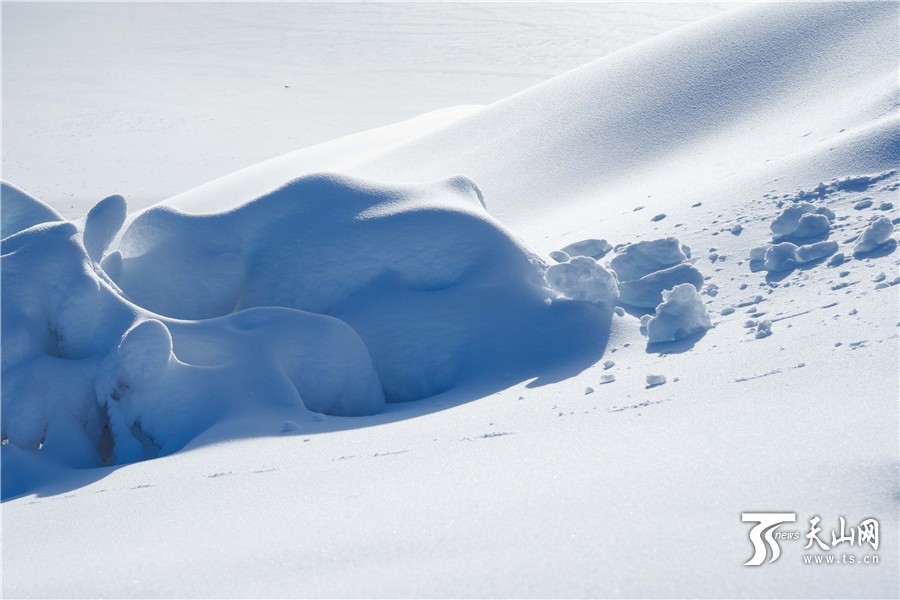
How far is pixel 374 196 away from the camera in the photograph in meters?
4.52

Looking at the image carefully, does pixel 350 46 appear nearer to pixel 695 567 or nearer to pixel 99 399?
pixel 99 399

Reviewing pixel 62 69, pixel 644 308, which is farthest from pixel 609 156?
pixel 62 69

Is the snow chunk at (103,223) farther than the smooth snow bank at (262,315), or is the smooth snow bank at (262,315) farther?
the snow chunk at (103,223)

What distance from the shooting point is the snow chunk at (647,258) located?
4426 millimetres

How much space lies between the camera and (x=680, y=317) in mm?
3791

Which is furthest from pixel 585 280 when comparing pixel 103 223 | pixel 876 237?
pixel 103 223

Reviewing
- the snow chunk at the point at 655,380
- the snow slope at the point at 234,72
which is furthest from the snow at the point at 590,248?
the snow slope at the point at 234,72

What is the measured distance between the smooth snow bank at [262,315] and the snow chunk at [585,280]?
5 cm

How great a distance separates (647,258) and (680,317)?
0.69 metres

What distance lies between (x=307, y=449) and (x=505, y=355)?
1.09 metres

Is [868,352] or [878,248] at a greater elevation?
[878,248]

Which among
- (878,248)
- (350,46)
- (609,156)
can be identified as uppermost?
(350,46)

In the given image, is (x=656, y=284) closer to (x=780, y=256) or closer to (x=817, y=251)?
(x=780, y=256)

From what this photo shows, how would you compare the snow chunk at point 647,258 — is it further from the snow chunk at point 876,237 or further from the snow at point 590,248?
the snow chunk at point 876,237
